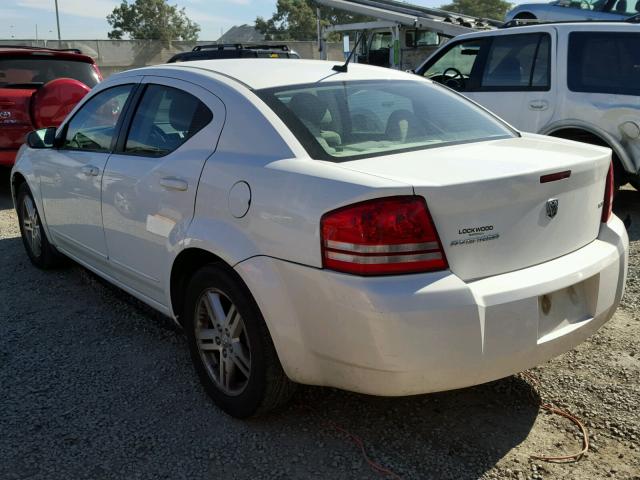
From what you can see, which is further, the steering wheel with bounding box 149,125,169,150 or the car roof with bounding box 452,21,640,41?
the car roof with bounding box 452,21,640,41

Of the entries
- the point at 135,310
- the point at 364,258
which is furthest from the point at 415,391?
the point at 135,310

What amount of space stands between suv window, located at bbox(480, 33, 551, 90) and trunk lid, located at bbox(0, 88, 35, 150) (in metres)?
5.33

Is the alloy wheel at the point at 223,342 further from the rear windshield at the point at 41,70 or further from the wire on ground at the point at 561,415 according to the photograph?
the rear windshield at the point at 41,70

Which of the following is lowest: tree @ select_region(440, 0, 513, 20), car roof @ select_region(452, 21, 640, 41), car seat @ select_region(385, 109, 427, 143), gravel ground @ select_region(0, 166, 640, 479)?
gravel ground @ select_region(0, 166, 640, 479)

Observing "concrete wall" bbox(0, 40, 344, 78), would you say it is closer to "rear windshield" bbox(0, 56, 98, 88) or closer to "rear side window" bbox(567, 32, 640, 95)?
"rear windshield" bbox(0, 56, 98, 88)

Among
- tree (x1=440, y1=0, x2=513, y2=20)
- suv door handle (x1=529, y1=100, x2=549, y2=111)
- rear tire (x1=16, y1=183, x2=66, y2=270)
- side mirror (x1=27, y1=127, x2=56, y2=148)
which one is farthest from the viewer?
tree (x1=440, y1=0, x2=513, y2=20)

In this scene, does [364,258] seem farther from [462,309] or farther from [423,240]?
[462,309]

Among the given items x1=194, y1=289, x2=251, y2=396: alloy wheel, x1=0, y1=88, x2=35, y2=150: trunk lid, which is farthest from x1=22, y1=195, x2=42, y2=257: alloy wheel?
x1=0, y1=88, x2=35, y2=150: trunk lid

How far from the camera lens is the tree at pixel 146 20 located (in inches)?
2653

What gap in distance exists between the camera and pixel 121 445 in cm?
282

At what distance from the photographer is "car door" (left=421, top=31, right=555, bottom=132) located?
6.50m

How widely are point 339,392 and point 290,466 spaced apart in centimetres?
63

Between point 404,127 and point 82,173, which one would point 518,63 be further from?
point 82,173

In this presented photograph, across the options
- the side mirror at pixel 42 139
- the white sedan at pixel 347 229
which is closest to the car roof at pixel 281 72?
the white sedan at pixel 347 229
